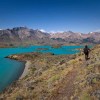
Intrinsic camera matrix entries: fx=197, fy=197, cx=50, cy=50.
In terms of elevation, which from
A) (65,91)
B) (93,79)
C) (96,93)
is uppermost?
(93,79)

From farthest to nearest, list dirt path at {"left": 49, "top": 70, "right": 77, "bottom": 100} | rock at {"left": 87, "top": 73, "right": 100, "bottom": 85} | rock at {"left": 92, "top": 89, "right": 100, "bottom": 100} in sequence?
dirt path at {"left": 49, "top": 70, "right": 77, "bottom": 100}
rock at {"left": 87, "top": 73, "right": 100, "bottom": 85}
rock at {"left": 92, "top": 89, "right": 100, "bottom": 100}

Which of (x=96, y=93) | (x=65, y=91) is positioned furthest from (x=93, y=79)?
(x=65, y=91)

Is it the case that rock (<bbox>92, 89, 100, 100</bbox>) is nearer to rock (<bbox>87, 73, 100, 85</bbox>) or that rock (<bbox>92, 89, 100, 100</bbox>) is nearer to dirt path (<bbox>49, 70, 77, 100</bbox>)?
rock (<bbox>87, 73, 100, 85</bbox>)

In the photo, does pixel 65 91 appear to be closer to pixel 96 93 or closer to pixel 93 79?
pixel 93 79

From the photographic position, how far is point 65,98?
24.0m

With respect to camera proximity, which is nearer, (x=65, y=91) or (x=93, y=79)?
(x=93, y=79)

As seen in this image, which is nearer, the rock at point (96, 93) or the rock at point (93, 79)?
the rock at point (96, 93)

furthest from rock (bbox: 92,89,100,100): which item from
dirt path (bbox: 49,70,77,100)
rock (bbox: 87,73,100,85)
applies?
dirt path (bbox: 49,70,77,100)

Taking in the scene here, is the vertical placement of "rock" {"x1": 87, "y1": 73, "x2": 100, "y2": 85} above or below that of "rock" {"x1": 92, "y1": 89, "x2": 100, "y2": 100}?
above

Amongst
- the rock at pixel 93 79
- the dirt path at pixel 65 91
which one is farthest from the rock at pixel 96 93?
the dirt path at pixel 65 91

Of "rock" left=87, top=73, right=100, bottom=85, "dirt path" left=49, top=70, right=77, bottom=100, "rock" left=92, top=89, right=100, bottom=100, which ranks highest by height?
"rock" left=87, top=73, right=100, bottom=85

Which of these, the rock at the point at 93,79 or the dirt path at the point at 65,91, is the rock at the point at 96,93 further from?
the dirt path at the point at 65,91

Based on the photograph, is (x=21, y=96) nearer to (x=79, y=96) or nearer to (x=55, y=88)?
(x=55, y=88)

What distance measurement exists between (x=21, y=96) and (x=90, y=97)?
12513 mm
